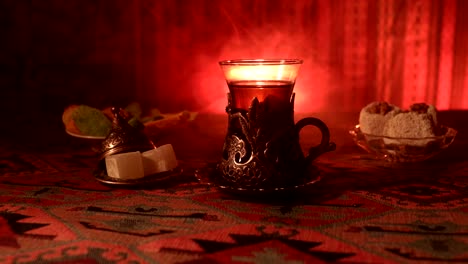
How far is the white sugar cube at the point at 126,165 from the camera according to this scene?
0.88m

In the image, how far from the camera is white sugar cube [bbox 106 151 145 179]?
879 millimetres

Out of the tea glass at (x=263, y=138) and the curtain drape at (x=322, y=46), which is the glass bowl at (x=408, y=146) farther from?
the curtain drape at (x=322, y=46)

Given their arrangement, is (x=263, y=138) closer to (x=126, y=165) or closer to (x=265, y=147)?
(x=265, y=147)

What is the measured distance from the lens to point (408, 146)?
103 centimetres

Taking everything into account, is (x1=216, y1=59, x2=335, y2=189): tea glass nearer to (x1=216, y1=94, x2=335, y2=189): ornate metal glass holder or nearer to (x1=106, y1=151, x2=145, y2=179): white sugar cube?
(x1=216, y1=94, x2=335, y2=189): ornate metal glass holder

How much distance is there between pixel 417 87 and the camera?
202 cm

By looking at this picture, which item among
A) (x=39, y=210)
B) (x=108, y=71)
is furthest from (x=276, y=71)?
(x=108, y=71)

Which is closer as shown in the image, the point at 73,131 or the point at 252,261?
the point at 252,261

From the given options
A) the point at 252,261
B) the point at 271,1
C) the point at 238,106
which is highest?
the point at 271,1

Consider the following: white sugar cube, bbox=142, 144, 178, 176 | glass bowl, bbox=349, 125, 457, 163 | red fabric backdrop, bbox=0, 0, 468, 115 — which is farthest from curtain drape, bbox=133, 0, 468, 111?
white sugar cube, bbox=142, 144, 178, 176

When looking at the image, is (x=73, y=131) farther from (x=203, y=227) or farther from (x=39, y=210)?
(x=203, y=227)

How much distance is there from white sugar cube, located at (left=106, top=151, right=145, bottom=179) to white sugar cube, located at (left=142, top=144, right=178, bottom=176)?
15 millimetres

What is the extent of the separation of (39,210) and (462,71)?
1680 mm

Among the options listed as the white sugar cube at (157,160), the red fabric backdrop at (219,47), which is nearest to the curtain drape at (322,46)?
the red fabric backdrop at (219,47)
